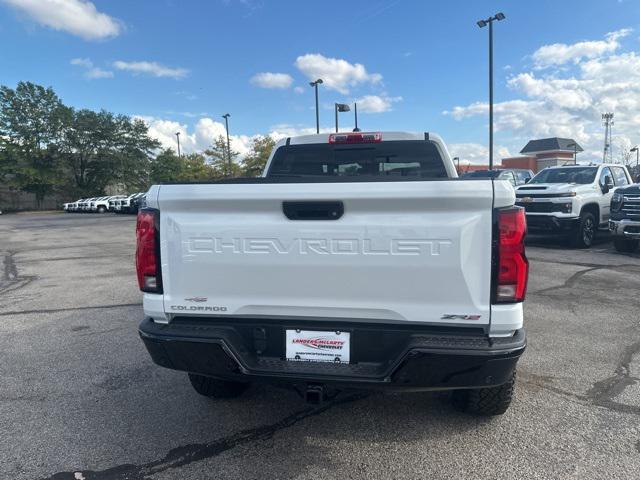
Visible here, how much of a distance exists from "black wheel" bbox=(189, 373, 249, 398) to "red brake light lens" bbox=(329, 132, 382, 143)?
236cm

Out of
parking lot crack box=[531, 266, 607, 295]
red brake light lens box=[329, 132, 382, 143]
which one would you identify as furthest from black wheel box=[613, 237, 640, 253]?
red brake light lens box=[329, 132, 382, 143]

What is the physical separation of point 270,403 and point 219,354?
114 centimetres

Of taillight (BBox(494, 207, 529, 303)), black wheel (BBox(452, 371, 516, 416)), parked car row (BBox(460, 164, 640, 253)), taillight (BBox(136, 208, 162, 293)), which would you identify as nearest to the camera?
taillight (BBox(494, 207, 529, 303))

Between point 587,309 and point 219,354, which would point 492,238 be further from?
point 587,309

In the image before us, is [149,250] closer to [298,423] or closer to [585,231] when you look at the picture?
[298,423]

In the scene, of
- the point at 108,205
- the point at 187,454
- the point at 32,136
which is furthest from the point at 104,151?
the point at 187,454

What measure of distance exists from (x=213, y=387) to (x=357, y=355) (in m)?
1.47

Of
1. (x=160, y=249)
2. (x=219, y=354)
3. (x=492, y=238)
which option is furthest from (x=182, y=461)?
(x=492, y=238)

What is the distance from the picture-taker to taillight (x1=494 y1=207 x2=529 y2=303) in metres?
2.36

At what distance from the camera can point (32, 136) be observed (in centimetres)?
5350

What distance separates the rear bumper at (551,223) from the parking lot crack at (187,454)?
31.8 feet

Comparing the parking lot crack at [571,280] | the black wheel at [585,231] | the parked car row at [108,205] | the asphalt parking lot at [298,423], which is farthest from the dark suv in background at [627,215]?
the parked car row at [108,205]

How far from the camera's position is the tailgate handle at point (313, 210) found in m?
2.51

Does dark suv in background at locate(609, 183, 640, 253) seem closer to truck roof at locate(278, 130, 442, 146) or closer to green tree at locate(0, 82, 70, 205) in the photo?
truck roof at locate(278, 130, 442, 146)
